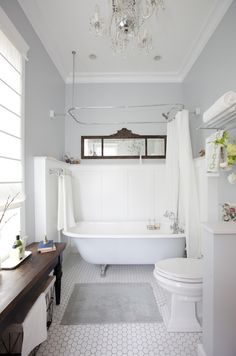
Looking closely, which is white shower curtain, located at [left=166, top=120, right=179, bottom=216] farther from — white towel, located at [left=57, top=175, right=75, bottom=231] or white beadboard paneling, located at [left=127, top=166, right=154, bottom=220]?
white towel, located at [left=57, top=175, right=75, bottom=231]

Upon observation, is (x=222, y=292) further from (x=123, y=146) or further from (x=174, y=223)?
(x=123, y=146)

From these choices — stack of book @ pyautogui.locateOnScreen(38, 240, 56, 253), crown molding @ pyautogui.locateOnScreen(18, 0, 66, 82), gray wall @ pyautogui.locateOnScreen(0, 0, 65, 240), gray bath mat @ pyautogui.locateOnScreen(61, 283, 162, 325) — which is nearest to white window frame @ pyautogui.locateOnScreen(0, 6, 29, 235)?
gray wall @ pyautogui.locateOnScreen(0, 0, 65, 240)

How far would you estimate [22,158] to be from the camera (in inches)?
71.0

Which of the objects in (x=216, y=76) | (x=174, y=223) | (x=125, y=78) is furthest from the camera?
(x=125, y=78)

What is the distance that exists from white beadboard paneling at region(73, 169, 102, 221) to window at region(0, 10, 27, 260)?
4.50 ft

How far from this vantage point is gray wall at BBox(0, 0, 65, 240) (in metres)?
1.84

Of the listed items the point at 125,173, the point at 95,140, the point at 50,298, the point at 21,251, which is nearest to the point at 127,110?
the point at 95,140

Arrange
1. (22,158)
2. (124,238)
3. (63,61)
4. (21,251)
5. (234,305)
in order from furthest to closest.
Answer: (63,61) < (124,238) < (22,158) < (21,251) < (234,305)

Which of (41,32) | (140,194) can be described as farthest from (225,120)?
(41,32)

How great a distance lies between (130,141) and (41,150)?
1.49 m

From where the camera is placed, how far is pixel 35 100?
2121 millimetres

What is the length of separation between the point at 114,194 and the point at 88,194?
440mm

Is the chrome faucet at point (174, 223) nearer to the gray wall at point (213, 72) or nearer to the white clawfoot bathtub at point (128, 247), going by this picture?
the white clawfoot bathtub at point (128, 247)

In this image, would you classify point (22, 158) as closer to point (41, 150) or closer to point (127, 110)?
point (41, 150)
